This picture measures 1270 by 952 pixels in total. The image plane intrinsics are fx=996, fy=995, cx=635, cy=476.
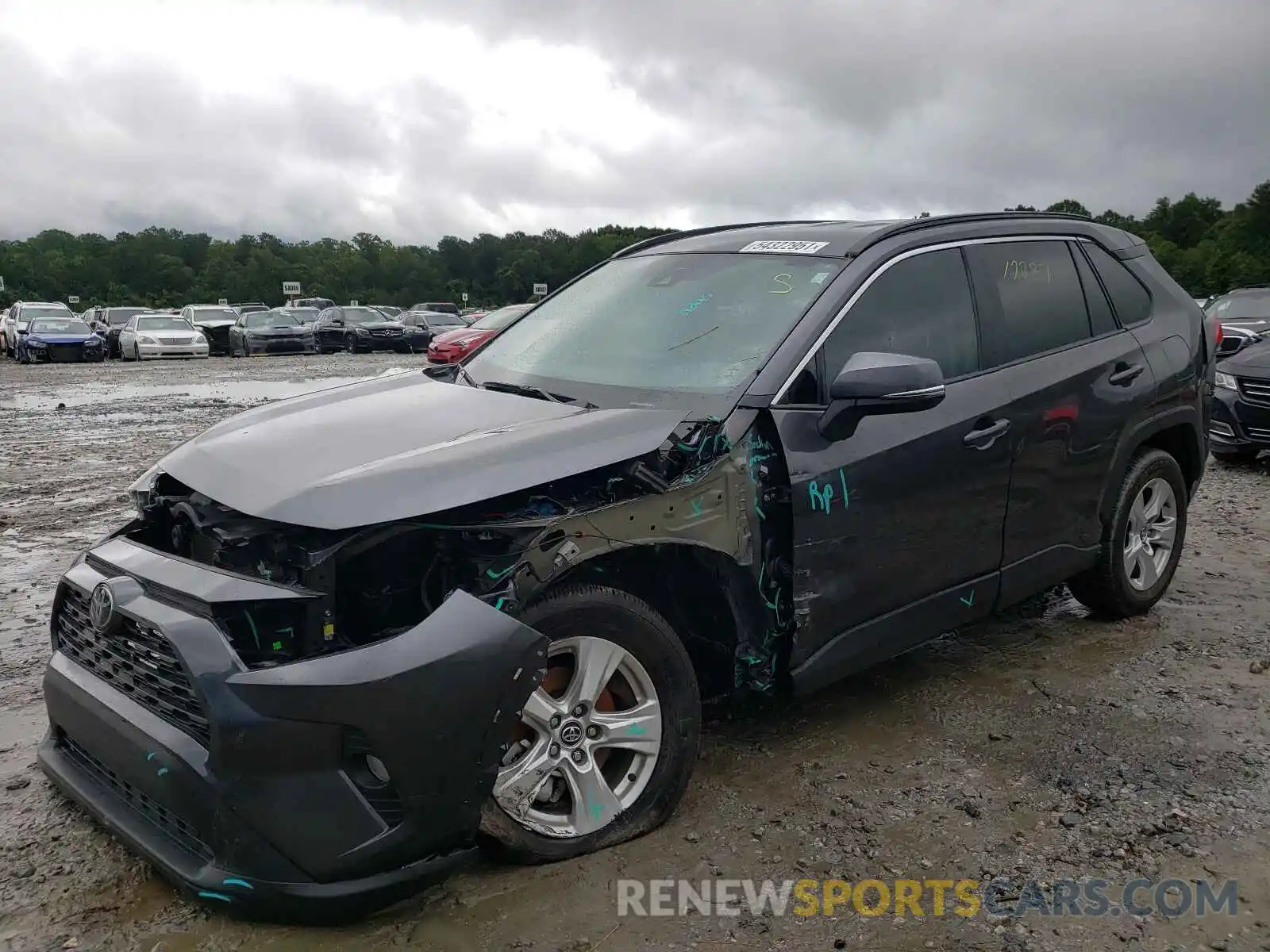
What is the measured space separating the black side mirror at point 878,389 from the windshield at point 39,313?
96.6ft

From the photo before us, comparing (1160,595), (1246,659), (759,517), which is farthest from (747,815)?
(1160,595)

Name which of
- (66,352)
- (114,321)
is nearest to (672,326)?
(66,352)

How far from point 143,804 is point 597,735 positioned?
3.83ft

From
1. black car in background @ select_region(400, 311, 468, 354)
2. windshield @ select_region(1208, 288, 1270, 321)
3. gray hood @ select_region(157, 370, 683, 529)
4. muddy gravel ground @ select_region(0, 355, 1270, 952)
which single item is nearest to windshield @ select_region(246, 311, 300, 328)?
black car in background @ select_region(400, 311, 468, 354)

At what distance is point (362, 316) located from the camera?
103 feet

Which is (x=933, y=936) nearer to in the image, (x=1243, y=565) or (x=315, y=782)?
(x=315, y=782)

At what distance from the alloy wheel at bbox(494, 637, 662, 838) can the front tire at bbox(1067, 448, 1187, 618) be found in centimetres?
263

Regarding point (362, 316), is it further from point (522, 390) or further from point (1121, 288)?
point (522, 390)

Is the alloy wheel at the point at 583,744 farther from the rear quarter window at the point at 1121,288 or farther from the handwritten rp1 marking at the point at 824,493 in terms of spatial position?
the rear quarter window at the point at 1121,288

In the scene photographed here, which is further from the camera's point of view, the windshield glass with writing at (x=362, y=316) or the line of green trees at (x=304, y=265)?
the line of green trees at (x=304, y=265)

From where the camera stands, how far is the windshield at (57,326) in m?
26.3

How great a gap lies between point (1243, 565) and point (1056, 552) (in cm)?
243

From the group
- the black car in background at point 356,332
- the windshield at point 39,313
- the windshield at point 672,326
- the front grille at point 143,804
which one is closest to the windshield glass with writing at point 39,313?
the windshield at point 39,313

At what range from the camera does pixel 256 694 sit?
2.24 meters
